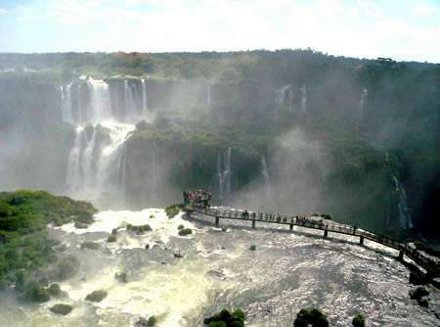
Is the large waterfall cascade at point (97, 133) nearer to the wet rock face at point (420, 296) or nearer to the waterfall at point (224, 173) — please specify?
the waterfall at point (224, 173)

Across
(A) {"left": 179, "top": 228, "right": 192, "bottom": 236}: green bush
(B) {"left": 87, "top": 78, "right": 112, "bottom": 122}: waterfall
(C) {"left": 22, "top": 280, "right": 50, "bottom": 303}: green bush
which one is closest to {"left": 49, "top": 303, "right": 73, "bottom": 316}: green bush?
(C) {"left": 22, "top": 280, "right": 50, "bottom": 303}: green bush

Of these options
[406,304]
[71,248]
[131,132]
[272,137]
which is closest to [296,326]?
[406,304]

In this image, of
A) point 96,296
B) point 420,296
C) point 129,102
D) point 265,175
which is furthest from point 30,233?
point 129,102

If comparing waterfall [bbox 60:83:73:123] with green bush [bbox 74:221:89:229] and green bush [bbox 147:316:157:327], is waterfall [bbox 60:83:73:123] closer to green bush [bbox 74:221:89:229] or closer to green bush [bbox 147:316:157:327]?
green bush [bbox 74:221:89:229]

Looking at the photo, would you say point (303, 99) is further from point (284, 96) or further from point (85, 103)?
point (85, 103)

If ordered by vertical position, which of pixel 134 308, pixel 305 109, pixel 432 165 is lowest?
pixel 134 308

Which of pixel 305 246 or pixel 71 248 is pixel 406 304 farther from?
pixel 71 248
